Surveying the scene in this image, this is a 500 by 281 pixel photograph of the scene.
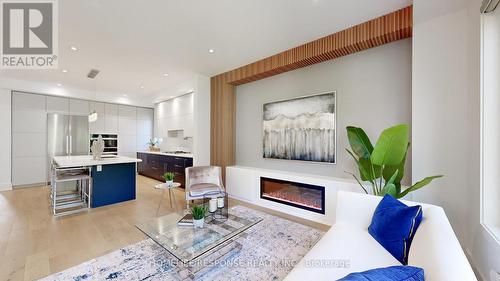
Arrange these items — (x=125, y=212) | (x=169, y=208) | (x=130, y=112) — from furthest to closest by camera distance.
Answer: (x=130, y=112)
(x=169, y=208)
(x=125, y=212)

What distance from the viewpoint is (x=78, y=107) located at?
18.8 ft

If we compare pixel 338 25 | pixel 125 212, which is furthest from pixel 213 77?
pixel 125 212

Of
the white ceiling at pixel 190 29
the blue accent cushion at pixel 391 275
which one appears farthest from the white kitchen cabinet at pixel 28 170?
the blue accent cushion at pixel 391 275

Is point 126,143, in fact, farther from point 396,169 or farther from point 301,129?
point 396,169

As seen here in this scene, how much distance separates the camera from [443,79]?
2123 millimetres

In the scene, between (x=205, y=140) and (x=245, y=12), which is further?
(x=205, y=140)

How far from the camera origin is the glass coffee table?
5.50 ft

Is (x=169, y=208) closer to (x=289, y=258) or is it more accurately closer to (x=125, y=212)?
(x=125, y=212)

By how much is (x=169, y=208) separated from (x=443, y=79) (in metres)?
4.19

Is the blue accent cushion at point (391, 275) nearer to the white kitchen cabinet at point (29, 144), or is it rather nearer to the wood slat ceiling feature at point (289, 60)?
the wood slat ceiling feature at point (289, 60)

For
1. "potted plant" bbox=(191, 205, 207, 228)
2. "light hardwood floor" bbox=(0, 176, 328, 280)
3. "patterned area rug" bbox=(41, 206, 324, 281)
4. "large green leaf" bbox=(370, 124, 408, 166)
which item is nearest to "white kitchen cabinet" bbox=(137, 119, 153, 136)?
"light hardwood floor" bbox=(0, 176, 328, 280)

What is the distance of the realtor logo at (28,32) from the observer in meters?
2.27

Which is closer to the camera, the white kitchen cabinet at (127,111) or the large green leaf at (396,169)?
the large green leaf at (396,169)

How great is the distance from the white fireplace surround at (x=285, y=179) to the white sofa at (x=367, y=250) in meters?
0.85
